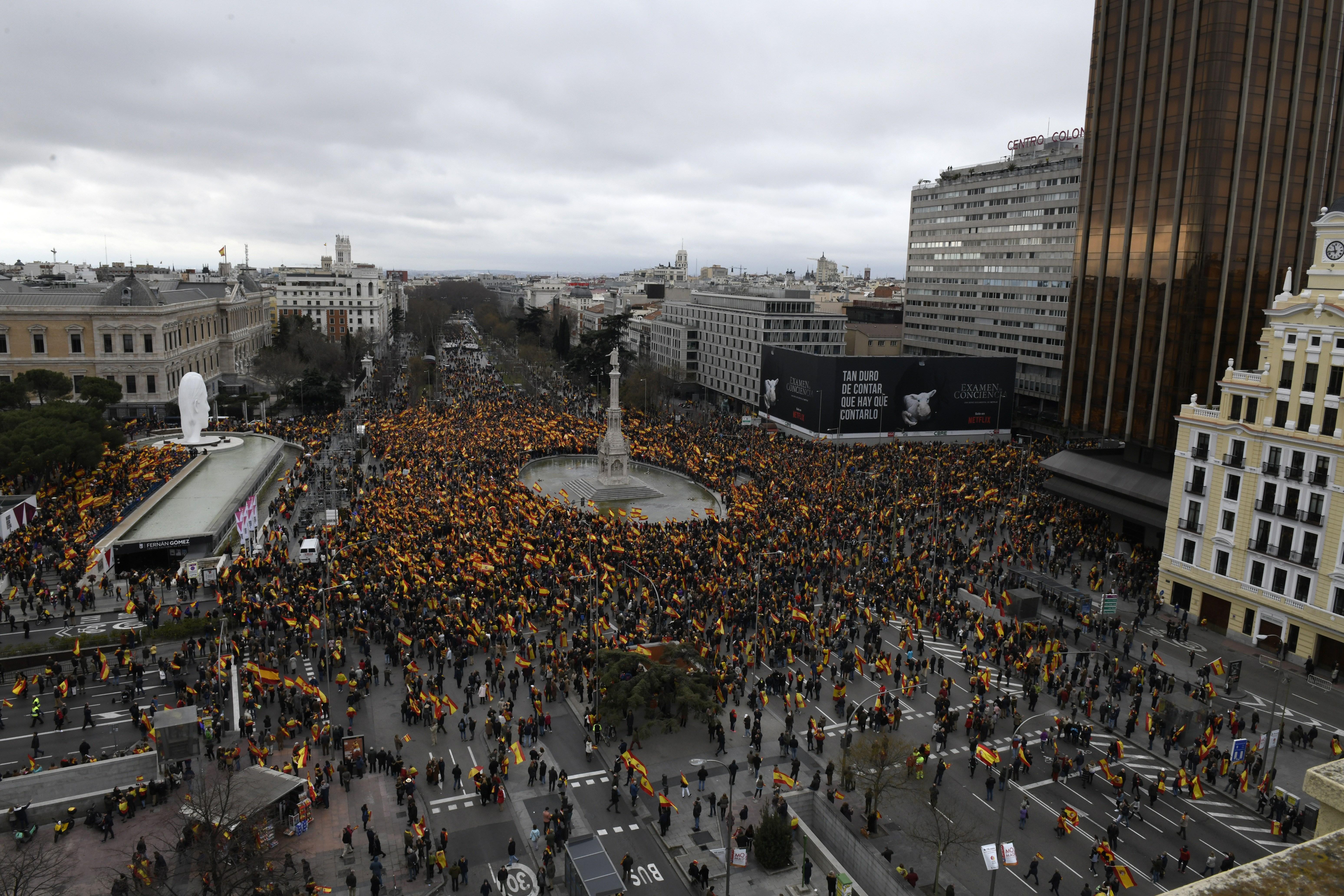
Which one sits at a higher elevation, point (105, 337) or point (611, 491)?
point (105, 337)

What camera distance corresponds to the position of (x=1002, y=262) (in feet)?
359

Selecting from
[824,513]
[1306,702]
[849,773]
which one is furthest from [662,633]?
[1306,702]

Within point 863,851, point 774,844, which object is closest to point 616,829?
point 774,844

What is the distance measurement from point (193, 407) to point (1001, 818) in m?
67.2

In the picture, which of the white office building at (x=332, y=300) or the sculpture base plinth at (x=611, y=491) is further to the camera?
the white office building at (x=332, y=300)

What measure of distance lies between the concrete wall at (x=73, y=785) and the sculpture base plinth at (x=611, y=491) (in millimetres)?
40240

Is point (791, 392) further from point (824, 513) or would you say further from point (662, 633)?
point (662, 633)

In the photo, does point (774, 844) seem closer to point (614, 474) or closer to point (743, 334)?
point (614, 474)

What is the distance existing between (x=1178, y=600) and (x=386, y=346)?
572 feet

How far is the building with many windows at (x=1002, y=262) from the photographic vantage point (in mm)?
100500

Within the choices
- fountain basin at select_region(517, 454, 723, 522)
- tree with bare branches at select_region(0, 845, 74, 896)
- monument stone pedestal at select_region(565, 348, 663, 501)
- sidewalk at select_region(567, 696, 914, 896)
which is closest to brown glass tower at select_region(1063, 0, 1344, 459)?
fountain basin at select_region(517, 454, 723, 522)

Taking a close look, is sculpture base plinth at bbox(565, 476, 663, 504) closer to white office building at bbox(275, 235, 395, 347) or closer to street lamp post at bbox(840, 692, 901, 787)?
street lamp post at bbox(840, 692, 901, 787)

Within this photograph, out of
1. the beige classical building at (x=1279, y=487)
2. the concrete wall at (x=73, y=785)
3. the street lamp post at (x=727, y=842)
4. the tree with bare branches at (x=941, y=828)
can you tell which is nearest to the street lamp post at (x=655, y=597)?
the street lamp post at (x=727, y=842)

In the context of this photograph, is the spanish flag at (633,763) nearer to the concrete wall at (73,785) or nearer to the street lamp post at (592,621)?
the street lamp post at (592,621)
